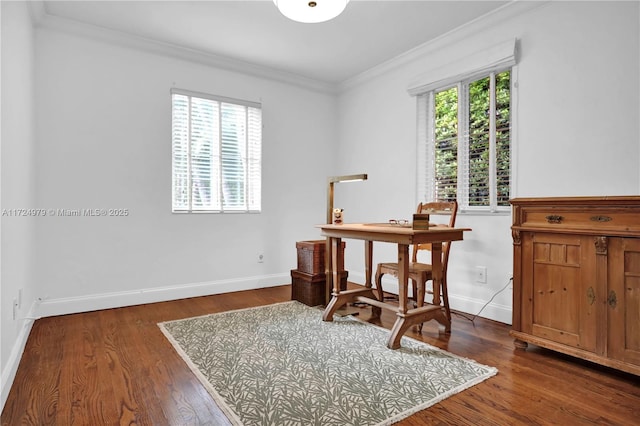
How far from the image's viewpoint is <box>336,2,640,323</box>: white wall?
7.98 ft

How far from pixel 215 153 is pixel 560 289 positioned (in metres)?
3.44

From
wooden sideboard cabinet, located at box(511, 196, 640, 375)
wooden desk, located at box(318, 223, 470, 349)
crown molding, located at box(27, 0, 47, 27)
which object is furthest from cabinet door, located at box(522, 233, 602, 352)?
crown molding, located at box(27, 0, 47, 27)

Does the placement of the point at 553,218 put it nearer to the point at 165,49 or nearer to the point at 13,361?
the point at 13,361

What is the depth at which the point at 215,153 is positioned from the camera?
4078 mm

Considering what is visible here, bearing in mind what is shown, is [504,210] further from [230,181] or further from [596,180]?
[230,181]

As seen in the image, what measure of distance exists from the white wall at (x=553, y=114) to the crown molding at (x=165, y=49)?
1.30 metres

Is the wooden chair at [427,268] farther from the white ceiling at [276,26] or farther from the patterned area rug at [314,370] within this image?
A: the white ceiling at [276,26]

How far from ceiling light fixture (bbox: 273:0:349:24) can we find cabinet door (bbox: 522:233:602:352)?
2008 millimetres

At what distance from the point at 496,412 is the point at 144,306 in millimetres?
3133

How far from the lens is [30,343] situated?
8.29 ft

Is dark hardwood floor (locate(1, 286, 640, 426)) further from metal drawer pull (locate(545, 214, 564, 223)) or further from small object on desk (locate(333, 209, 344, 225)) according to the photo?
small object on desk (locate(333, 209, 344, 225))

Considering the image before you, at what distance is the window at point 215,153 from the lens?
3.88 meters

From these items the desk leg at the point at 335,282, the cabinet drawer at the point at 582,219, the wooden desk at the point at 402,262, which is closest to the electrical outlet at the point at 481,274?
the wooden desk at the point at 402,262

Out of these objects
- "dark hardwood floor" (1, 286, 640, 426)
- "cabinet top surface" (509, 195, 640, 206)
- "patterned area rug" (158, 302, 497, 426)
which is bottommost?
"dark hardwood floor" (1, 286, 640, 426)
